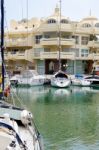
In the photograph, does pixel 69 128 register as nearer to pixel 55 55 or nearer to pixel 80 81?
pixel 80 81

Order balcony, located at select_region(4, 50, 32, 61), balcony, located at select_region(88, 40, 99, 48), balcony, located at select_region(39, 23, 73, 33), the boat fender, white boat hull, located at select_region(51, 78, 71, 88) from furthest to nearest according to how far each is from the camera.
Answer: balcony, located at select_region(88, 40, 99, 48), balcony, located at select_region(4, 50, 32, 61), balcony, located at select_region(39, 23, 73, 33), white boat hull, located at select_region(51, 78, 71, 88), the boat fender

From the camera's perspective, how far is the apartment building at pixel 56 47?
247 feet

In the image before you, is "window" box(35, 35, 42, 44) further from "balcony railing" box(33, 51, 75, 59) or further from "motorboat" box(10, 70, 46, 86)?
"motorboat" box(10, 70, 46, 86)

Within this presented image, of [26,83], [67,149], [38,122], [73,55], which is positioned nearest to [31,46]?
[73,55]

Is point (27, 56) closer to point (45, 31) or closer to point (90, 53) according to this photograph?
point (45, 31)

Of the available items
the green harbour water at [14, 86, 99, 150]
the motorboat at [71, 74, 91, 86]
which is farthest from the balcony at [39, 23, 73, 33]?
the green harbour water at [14, 86, 99, 150]

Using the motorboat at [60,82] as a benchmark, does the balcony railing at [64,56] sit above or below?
above

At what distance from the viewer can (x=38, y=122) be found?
2395 centimetres

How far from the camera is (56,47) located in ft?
251

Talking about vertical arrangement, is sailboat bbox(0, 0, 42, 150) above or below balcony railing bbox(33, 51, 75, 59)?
above

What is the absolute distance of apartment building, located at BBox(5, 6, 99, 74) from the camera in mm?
75400

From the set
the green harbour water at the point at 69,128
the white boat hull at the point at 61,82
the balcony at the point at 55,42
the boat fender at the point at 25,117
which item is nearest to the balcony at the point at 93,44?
the balcony at the point at 55,42

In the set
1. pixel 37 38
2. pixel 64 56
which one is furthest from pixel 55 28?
pixel 64 56

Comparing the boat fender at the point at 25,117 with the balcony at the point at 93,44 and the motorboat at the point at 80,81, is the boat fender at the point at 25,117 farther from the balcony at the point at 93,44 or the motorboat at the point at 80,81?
the balcony at the point at 93,44
